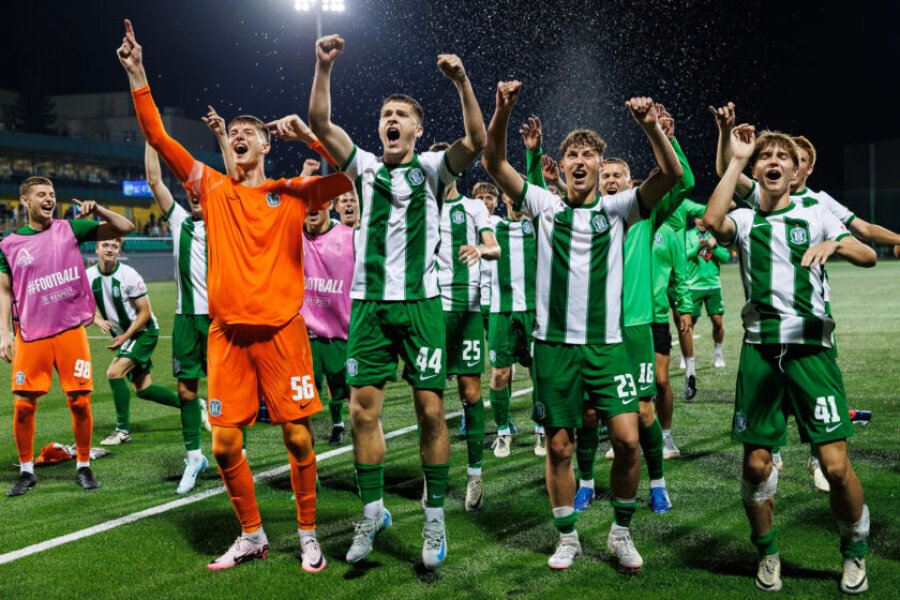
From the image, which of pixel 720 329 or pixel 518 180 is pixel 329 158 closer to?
pixel 518 180

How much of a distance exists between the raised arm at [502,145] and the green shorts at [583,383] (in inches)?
35.6

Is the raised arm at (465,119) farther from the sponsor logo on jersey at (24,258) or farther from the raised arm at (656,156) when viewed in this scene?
the sponsor logo on jersey at (24,258)

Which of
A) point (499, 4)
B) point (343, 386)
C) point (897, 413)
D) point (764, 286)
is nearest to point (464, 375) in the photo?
point (343, 386)

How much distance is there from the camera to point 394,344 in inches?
175

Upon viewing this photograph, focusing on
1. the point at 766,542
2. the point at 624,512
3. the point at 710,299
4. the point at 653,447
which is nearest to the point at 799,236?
the point at 766,542

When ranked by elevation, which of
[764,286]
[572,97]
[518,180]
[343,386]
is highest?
[572,97]

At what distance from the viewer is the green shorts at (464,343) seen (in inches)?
240

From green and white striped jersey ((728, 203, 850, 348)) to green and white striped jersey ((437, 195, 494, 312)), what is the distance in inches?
101

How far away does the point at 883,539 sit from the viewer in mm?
4434

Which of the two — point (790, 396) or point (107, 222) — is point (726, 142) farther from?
point (107, 222)

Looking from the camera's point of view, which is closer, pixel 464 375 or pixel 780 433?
pixel 780 433

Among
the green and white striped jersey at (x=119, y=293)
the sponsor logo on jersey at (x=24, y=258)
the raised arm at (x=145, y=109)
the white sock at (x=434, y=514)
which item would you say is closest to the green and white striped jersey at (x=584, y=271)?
the white sock at (x=434, y=514)

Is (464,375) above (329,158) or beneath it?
beneath

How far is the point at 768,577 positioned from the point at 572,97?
44.6 meters
